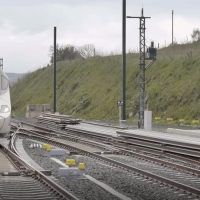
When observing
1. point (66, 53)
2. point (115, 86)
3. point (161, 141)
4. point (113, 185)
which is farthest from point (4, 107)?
point (66, 53)

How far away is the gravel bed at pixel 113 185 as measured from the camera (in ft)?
40.8

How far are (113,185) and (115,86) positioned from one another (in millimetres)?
58005

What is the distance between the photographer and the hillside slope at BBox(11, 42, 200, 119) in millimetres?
54775

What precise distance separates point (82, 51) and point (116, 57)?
4645 cm

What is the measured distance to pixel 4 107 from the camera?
902 inches

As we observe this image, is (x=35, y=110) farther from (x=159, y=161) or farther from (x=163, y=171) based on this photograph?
(x=163, y=171)

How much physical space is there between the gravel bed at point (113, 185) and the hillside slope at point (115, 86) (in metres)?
33.4

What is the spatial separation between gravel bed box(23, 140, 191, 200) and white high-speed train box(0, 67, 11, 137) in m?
4.66

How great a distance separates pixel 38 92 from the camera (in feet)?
308

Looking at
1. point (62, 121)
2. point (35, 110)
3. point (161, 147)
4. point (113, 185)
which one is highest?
point (35, 110)

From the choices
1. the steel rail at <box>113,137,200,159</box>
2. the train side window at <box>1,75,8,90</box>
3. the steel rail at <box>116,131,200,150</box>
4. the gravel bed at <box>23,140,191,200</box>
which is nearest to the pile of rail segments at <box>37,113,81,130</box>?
the steel rail at <box>113,137,200,159</box>

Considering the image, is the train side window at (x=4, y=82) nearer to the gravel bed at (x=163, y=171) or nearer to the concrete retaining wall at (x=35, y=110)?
the gravel bed at (x=163, y=171)

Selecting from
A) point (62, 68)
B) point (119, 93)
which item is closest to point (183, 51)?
point (119, 93)

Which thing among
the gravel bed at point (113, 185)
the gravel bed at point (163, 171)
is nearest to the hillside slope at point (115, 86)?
the gravel bed at point (163, 171)
